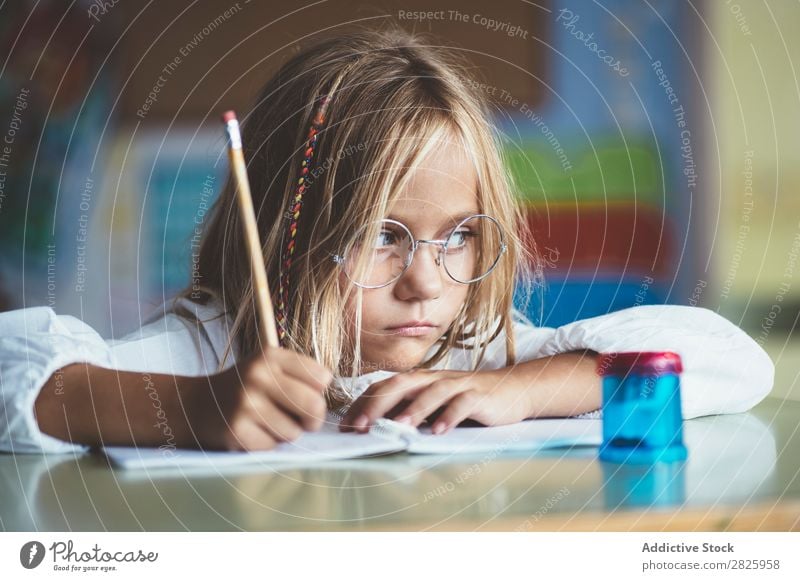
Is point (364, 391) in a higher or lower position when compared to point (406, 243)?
lower

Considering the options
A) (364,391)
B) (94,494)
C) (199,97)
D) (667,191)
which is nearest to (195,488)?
(94,494)

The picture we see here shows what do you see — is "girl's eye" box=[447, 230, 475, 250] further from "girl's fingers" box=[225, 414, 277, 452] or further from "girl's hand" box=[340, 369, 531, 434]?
"girl's fingers" box=[225, 414, 277, 452]

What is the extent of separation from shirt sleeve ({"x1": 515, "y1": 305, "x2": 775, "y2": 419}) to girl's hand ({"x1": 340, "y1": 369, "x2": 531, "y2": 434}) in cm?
7

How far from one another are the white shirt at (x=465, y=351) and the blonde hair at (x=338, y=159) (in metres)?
0.04

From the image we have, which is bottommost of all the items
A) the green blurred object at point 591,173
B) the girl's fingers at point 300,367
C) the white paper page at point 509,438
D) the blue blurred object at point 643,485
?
the blue blurred object at point 643,485

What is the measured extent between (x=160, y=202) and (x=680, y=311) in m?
0.42

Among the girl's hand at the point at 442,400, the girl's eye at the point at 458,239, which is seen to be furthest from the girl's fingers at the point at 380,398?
the girl's eye at the point at 458,239

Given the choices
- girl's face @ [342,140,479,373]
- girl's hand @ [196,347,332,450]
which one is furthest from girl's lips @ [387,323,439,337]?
girl's hand @ [196,347,332,450]

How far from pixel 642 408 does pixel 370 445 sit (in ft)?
0.68

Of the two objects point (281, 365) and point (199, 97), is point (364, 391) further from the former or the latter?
point (199, 97)

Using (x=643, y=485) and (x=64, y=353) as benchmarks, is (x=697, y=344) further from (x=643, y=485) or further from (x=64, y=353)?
(x=64, y=353)

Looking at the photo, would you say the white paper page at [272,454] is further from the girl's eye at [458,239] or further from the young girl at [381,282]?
the girl's eye at [458,239]

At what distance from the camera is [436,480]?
0.58 metres

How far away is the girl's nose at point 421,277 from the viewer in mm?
717
